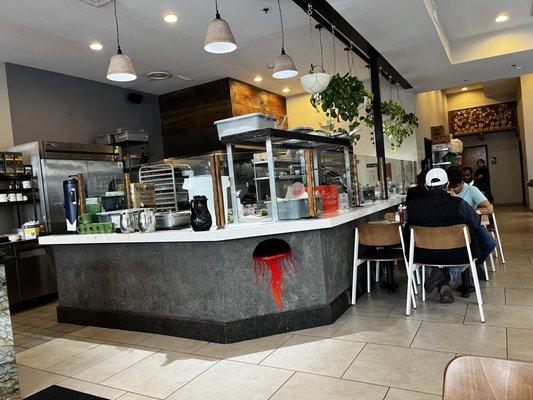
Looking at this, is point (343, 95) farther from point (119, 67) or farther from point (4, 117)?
point (4, 117)

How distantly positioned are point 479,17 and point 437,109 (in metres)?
5.67

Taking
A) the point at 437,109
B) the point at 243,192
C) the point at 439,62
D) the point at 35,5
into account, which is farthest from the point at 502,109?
the point at 35,5

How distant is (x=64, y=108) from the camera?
6340 millimetres

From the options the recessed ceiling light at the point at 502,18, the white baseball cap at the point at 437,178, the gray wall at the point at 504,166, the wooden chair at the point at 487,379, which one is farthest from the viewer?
the gray wall at the point at 504,166

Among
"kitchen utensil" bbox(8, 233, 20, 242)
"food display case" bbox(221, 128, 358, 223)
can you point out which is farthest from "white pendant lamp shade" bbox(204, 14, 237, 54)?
"kitchen utensil" bbox(8, 233, 20, 242)

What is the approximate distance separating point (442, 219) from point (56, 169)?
495 centimetres

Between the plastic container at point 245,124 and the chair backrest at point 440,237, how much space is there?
154cm

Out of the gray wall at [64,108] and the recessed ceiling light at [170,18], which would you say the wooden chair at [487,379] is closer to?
the recessed ceiling light at [170,18]

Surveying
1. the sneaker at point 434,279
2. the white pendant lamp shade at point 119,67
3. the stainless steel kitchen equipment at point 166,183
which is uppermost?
the white pendant lamp shade at point 119,67

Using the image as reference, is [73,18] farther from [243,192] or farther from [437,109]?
[437,109]

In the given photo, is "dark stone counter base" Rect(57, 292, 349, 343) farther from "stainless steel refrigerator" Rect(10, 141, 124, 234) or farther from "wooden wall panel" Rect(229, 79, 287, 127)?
"wooden wall panel" Rect(229, 79, 287, 127)

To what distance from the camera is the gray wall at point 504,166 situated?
13305 mm

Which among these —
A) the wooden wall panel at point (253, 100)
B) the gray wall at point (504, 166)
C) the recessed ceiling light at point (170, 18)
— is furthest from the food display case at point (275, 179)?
the gray wall at point (504, 166)

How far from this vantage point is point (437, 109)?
11523mm
